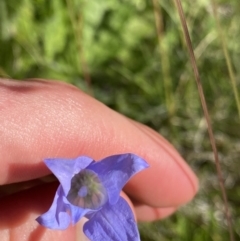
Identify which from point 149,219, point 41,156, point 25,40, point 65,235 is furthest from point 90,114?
point 25,40

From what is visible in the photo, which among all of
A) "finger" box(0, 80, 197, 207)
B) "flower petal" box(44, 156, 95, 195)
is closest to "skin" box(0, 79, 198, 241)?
"finger" box(0, 80, 197, 207)

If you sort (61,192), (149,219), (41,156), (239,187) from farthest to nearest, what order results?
(239,187)
(149,219)
(41,156)
(61,192)

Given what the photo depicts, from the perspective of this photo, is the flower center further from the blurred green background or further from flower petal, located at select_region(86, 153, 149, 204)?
the blurred green background

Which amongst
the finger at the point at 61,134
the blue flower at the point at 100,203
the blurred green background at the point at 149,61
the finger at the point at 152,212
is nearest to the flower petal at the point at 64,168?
the blue flower at the point at 100,203

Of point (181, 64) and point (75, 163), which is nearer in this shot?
point (75, 163)

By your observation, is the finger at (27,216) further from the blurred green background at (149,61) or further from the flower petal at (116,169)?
the blurred green background at (149,61)

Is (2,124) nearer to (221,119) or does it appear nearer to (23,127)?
(23,127)

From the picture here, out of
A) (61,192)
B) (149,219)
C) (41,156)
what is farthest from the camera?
(149,219)
